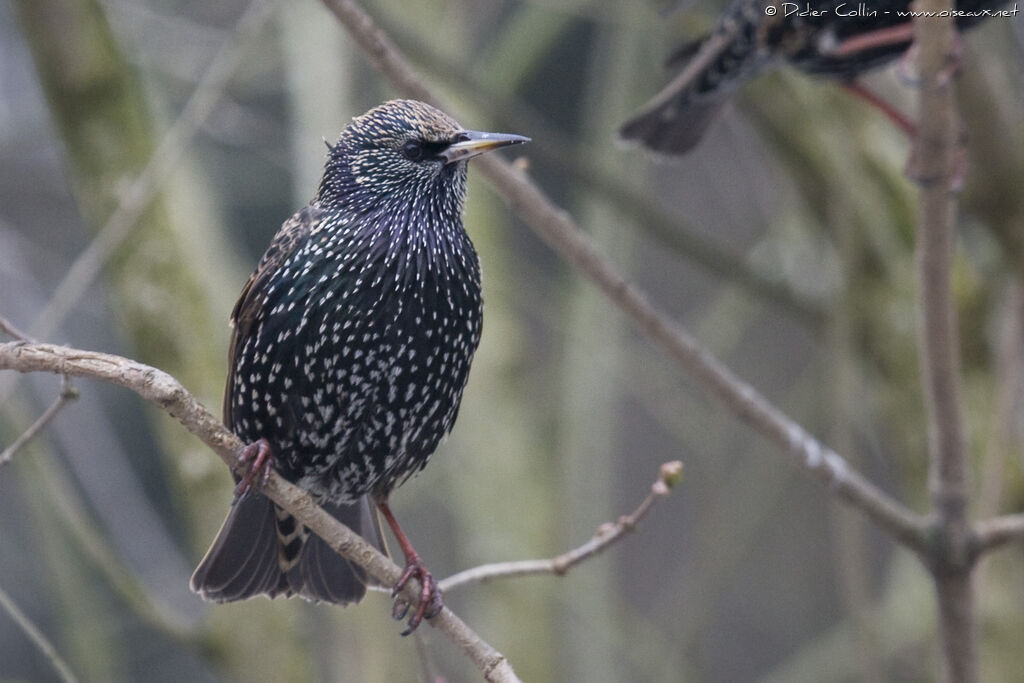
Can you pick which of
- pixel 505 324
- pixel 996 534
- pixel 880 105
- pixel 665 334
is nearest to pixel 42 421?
pixel 665 334

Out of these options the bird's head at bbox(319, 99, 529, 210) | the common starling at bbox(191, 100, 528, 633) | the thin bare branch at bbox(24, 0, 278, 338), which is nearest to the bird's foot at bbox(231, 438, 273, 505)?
the common starling at bbox(191, 100, 528, 633)

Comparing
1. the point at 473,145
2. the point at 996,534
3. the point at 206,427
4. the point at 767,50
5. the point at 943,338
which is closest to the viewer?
the point at 206,427

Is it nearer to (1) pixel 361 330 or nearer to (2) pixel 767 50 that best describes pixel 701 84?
(2) pixel 767 50

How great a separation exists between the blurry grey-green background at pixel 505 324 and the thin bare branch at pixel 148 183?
3.4 inches

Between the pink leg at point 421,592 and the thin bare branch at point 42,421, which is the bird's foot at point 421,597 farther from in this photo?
the thin bare branch at point 42,421

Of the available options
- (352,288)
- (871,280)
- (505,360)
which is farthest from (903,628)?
(352,288)

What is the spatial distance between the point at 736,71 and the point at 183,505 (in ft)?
7.68

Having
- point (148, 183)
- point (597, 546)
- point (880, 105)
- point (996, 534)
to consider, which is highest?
point (148, 183)

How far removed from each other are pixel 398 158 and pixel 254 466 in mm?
747

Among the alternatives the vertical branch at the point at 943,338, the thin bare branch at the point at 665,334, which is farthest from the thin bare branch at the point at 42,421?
the vertical branch at the point at 943,338

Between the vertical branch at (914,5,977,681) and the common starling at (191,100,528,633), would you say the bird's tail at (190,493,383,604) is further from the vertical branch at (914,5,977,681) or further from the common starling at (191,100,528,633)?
the vertical branch at (914,5,977,681)

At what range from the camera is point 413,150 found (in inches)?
103

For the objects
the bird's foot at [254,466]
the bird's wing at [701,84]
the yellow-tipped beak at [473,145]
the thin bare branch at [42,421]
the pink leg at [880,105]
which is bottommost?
the pink leg at [880,105]

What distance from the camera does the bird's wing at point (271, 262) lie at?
2.67 metres
